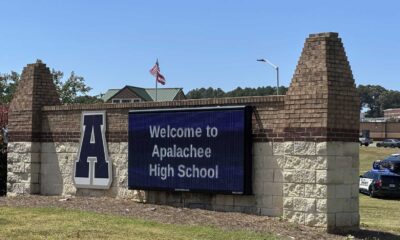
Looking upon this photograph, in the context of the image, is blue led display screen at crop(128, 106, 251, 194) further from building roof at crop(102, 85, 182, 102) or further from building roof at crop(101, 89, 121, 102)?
building roof at crop(101, 89, 121, 102)

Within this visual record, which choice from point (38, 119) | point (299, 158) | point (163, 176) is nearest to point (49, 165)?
point (38, 119)

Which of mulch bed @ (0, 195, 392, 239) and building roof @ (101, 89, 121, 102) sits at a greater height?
building roof @ (101, 89, 121, 102)

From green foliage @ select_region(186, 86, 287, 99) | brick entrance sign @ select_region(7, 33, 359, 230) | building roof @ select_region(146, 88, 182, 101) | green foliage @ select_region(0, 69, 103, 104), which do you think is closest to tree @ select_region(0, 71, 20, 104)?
green foliage @ select_region(0, 69, 103, 104)

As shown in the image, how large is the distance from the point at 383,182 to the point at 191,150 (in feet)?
47.7

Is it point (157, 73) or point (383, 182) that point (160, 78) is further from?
point (383, 182)

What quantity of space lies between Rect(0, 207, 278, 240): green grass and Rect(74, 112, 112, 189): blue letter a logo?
240 centimetres

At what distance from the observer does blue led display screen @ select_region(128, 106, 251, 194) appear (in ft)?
35.7

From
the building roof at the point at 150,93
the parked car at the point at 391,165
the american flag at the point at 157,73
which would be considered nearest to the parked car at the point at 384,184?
the parked car at the point at 391,165

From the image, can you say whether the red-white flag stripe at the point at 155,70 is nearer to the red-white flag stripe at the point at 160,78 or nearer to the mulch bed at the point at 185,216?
the red-white flag stripe at the point at 160,78

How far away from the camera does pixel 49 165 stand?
14.5 metres

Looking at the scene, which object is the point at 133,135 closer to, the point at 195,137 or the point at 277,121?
the point at 195,137

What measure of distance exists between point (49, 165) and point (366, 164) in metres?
39.9

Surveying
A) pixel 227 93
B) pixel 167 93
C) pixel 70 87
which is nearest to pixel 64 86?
pixel 70 87

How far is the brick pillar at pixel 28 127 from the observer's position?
1465 cm
